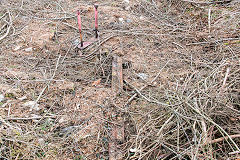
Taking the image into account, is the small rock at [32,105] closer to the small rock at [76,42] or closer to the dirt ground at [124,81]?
the dirt ground at [124,81]

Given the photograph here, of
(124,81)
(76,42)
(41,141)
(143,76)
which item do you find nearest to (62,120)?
(41,141)

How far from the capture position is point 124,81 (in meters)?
2.87

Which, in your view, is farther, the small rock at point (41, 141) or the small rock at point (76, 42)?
the small rock at point (76, 42)

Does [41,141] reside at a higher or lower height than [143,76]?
lower

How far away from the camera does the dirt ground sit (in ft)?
6.47

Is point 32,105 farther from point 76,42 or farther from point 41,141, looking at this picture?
point 76,42

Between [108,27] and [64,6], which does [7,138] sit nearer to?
[108,27]

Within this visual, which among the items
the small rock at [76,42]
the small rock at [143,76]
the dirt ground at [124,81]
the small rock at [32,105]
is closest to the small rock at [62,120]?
the dirt ground at [124,81]

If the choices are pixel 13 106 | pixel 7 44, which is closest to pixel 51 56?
pixel 7 44

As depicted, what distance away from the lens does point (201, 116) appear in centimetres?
195

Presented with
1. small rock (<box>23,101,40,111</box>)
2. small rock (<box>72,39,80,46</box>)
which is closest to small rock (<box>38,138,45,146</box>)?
small rock (<box>23,101,40,111</box>)

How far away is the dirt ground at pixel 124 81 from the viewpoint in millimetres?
1971

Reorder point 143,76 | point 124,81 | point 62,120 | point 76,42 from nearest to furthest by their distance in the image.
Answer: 1. point 62,120
2. point 124,81
3. point 143,76
4. point 76,42

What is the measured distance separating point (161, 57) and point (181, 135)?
1660 mm
